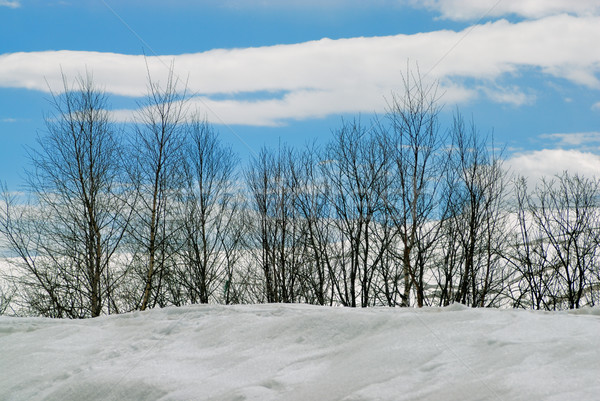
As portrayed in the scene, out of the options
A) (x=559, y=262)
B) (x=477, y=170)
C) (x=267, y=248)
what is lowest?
(x=559, y=262)

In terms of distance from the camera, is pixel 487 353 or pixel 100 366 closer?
pixel 487 353

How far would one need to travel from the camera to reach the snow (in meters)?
2.65

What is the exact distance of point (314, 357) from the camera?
11.3ft

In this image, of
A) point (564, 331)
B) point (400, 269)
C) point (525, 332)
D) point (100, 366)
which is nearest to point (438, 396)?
point (525, 332)

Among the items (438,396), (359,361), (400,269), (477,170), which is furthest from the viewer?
(400,269)

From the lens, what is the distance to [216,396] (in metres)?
3.07

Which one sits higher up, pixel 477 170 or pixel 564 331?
pixel 477 170

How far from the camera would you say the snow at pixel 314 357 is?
2650mm

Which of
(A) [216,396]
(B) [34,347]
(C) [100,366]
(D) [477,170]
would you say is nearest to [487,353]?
(A) [216,396]

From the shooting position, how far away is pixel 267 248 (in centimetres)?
1998

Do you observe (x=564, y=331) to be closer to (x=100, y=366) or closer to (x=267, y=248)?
(x=100, y=366)

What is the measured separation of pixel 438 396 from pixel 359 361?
2.25 feet

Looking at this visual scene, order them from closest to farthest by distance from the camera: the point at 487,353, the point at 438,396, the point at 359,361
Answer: the point at 438,396 < the point at 487,353 < the point at 359,361

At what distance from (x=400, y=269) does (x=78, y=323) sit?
15342 millimetres
